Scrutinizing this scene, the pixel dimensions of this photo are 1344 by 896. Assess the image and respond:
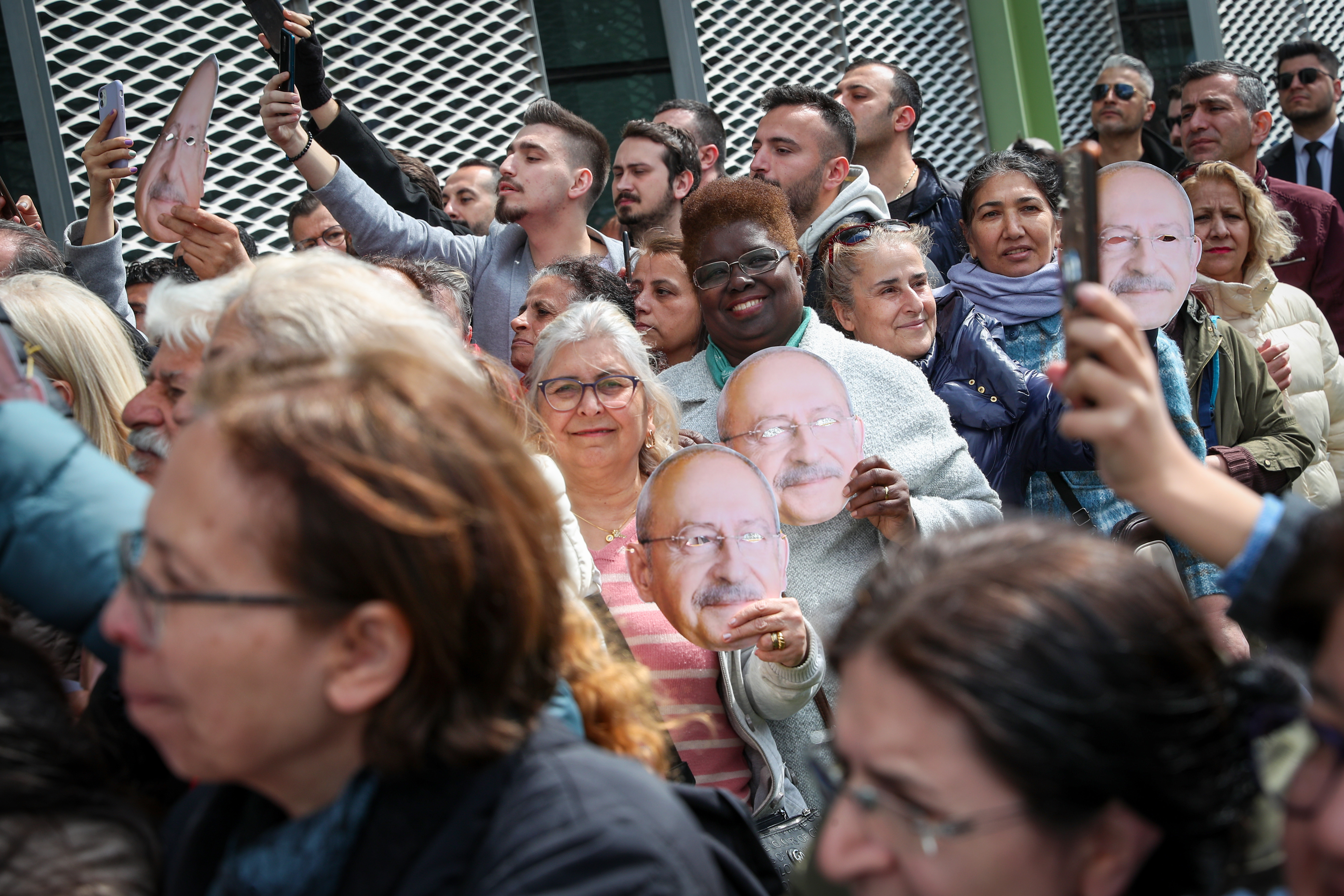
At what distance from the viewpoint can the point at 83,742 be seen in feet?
4.16

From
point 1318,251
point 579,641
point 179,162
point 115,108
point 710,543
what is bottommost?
point 1318,251

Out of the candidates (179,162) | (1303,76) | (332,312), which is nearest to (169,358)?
(332,312)

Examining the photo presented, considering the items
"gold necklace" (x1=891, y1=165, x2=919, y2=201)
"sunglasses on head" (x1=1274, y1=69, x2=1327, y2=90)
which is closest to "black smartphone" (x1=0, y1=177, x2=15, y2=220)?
"gold necklace" (x1=891, y1=165, x2=919, y2=201)

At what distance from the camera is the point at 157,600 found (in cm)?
110

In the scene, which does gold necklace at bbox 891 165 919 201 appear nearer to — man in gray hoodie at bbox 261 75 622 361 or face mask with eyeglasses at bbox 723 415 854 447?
man in gray hoodie at bbox 261 75 622 361

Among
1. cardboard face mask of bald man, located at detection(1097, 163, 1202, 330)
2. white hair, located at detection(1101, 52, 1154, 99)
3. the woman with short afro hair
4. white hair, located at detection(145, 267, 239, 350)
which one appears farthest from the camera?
white hair, located at detection(1101, 52, 1154, 99)

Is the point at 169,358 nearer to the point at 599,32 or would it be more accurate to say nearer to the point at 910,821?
the point at 910,821

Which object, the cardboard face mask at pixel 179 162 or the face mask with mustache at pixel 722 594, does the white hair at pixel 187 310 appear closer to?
the cardboard face mask at pixel 179 162

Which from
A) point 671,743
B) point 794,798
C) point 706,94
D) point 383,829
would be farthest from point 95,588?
point 706,94

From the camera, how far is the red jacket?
521cm

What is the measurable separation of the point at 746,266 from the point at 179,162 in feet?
4.62

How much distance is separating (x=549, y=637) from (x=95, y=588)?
51cm

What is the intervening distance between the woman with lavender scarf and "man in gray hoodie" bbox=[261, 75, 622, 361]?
4.25 ft

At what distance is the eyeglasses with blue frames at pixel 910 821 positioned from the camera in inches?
38.9
